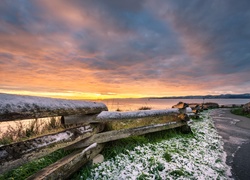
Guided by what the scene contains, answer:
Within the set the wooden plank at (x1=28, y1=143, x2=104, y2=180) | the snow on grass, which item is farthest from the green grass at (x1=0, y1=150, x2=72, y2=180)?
the snow on grass

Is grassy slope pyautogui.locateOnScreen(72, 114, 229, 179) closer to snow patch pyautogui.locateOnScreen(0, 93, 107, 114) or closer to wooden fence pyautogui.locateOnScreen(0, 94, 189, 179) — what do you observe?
wooden fence pyautogui.locateOnScreen(0, 94, 189, 179)

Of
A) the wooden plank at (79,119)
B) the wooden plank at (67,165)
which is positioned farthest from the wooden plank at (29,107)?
the wooden plank at (67,165)

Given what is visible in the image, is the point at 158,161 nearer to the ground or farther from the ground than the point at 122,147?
nearer to the ground

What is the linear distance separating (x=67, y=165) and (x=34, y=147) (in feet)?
2.32

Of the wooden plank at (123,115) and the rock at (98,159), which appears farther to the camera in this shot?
the wooden plank at (123,115)

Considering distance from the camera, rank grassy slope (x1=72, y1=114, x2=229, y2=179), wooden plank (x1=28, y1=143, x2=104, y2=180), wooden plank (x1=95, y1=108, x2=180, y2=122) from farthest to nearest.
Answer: wooden plank (x1=95, y1=108, x2=180, y2=122), grassy slope (x1=72, y1=114, x2=229, y2=179), wooden plank (x1=28, y1=143, x2=104, y2=180)

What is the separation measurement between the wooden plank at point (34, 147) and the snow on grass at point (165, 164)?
85 cm

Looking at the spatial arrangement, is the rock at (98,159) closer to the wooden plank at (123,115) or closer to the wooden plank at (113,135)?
the wooden plank at (113,135)

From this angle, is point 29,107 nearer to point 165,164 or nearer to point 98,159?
point 98,159

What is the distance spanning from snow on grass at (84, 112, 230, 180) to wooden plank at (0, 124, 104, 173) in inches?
33.5

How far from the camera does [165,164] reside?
328cm

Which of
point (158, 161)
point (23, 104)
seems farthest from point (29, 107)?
point (158, 161)

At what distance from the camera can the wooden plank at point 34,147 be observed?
159cm

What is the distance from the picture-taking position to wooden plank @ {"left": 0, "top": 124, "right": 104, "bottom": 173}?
159cm
